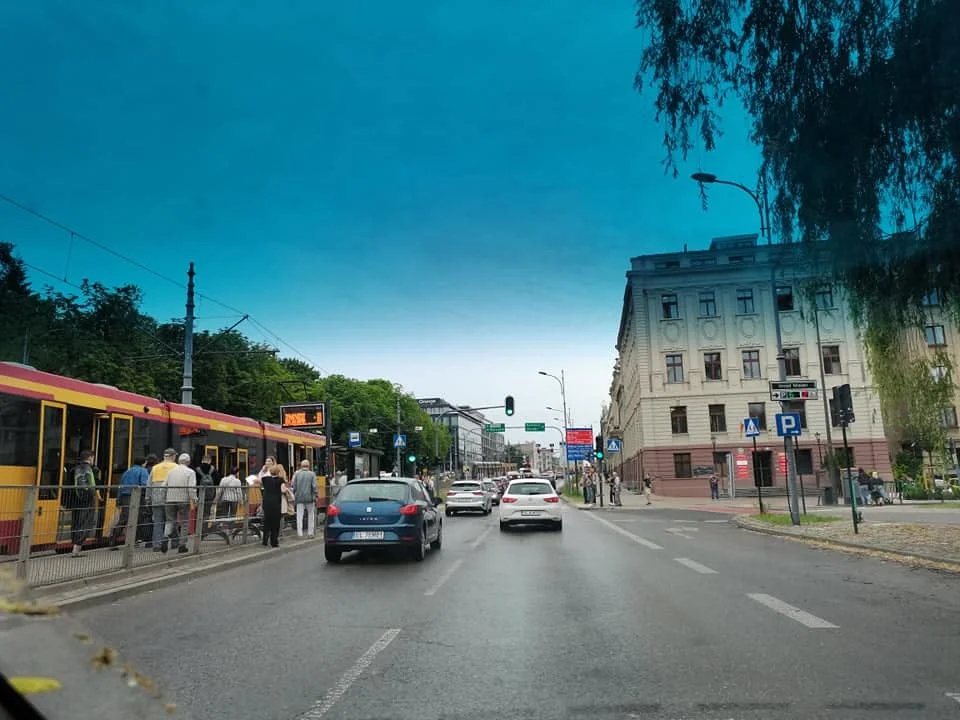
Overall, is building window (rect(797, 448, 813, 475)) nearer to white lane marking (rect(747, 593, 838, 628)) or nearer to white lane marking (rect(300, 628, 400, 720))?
white lane marking (rect(747, 593, 838, 628))

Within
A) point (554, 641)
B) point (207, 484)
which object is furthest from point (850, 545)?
point (207, 484)

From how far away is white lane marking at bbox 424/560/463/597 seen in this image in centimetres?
905

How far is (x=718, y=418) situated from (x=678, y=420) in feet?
8.98

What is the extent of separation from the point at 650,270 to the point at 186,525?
142 ft

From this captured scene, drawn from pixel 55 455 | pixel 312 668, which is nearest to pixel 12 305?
pixel 55 455

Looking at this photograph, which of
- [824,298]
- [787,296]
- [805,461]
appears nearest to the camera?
[824,298]

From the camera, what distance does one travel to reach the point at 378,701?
4520 mm

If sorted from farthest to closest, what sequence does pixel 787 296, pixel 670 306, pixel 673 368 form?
pixel 670 306
pixel 673 368
pixel 787 296

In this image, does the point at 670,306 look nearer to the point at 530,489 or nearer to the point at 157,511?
the point at 530,489

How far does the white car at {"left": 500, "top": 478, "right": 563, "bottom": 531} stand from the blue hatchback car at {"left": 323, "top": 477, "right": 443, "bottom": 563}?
721 cm

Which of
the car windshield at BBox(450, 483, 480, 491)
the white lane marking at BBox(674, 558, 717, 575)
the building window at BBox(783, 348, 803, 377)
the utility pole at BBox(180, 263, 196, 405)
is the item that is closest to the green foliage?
the utility pole at BBox(180, 263, 196, 405)

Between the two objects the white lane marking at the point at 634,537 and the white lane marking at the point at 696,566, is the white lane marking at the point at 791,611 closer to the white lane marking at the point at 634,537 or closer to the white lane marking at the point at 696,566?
the white lane marking at the point at 696,566

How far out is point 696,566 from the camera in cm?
1157

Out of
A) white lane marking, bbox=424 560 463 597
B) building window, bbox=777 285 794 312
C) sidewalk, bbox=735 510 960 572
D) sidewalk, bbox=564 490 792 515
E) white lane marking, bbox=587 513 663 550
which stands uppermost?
building window, bbox=777 285 794 312
